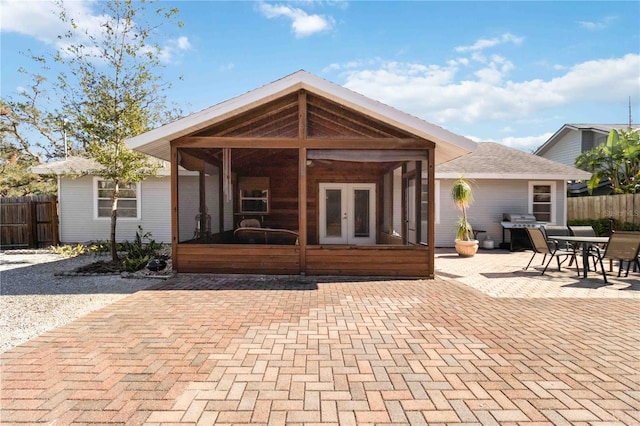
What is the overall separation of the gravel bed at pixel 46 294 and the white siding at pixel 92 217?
2.92m

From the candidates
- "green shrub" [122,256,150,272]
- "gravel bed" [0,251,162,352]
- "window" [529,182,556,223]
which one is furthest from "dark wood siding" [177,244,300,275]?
"window" [529,182,556,223]

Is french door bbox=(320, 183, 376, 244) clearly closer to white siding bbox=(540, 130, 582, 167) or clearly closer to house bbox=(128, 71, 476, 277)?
house bbox=(128, 71, 476, 277)

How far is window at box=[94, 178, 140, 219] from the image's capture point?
11531 millimetres

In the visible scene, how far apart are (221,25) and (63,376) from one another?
9.81 metres

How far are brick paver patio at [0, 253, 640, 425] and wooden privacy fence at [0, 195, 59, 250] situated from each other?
29.2 feet

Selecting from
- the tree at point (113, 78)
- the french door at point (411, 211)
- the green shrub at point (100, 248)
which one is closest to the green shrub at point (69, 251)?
the green shrub at point (100, 248)

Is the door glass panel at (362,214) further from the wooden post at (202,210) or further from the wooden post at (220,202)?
the wooden post at (202,210)

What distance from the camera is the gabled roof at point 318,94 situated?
6336 millimetres

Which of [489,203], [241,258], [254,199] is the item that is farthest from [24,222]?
[489,203]

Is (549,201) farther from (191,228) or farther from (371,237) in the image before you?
(191,228)

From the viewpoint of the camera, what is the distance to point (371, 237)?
35.6 ft

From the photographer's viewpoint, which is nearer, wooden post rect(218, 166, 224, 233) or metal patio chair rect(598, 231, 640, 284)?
metal patio chair rect(598, 231, 640, 284)

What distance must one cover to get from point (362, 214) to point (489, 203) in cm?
457

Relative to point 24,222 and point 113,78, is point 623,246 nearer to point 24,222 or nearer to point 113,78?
point 113,78
